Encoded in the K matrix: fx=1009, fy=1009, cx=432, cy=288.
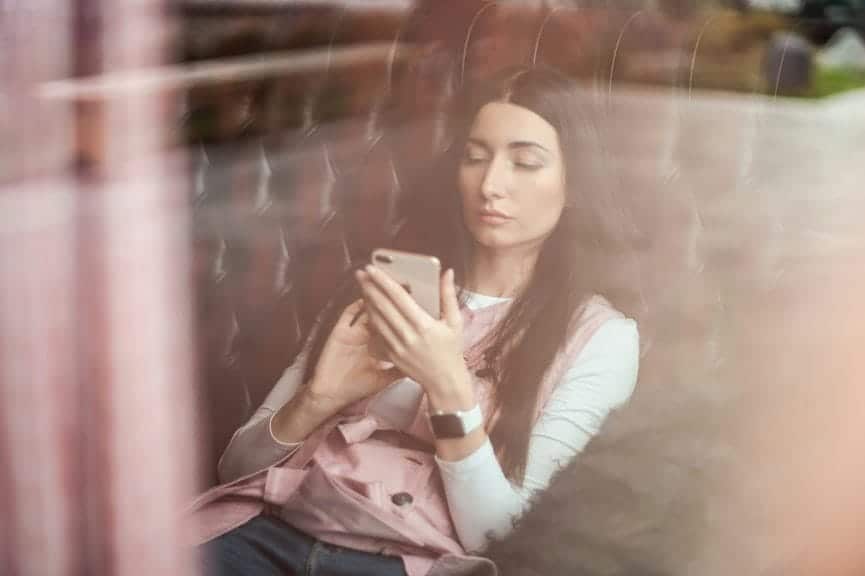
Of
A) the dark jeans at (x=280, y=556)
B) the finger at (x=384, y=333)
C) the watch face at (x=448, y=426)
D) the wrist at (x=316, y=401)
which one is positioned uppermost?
the finger at (x=384, y=333)

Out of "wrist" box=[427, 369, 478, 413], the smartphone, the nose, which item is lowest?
"wrist" box=[427, 369, 478, 413]

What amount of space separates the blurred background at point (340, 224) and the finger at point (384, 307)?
50mm

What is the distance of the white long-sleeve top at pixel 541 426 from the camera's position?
0.90m

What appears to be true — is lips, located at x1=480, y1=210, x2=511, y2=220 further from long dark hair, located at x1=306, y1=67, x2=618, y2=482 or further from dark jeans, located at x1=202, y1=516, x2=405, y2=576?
dark jeans, located at x1=202, y1=516, x2=405, y2=576

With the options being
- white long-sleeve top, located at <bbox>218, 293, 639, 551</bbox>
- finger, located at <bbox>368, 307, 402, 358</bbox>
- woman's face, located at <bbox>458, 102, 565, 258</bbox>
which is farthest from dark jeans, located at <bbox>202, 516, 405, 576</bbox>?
woman's face, located at <bbox>458, 102, 565, 258</bbox>

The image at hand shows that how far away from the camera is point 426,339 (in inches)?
37.1

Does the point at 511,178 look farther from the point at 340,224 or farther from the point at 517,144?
the point at 340,224

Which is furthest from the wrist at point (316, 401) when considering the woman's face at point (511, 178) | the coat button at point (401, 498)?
the woman's face at point (511, 178)

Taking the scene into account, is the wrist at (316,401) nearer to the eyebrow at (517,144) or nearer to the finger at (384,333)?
the finger at (384,333)

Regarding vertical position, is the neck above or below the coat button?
above

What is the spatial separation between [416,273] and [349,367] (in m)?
0.12

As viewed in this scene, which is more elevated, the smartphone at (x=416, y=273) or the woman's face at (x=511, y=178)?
the woman's face at (x=511, y=178)

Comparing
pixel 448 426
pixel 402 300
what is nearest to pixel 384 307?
pixel 402 300

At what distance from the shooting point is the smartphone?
940mm
